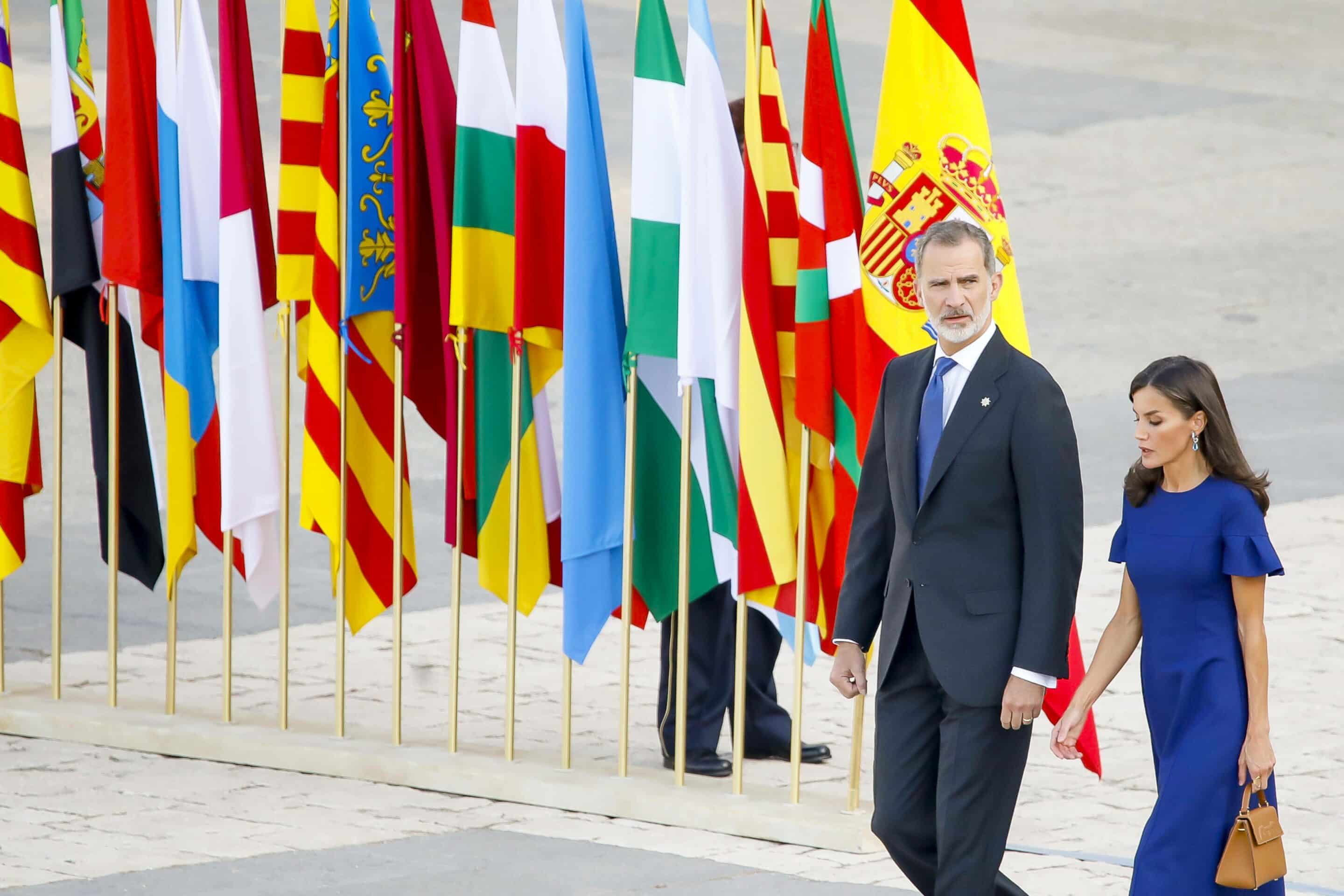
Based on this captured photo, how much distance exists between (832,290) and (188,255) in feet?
8.87

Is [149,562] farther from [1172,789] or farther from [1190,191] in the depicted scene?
[1190,191]

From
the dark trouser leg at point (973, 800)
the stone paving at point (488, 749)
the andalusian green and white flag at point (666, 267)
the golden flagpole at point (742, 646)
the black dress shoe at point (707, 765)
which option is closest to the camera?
the dark trouser leg at point (973, 800)

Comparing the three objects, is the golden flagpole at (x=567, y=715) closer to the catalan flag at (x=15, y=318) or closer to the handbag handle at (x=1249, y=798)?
the catalan flag at (x=15, y=318)

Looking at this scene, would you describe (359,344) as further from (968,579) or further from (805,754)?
(968,579)

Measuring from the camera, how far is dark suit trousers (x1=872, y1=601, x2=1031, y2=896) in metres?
4.86

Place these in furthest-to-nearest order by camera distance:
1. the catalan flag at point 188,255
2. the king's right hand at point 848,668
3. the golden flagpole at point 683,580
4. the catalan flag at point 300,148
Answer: the catalan flag at point 188,255 → the catalan flag at point 300,148 → the golden flagpole at point 683,580 → the king's right hand at point 848,668

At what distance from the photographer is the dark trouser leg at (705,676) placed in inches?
290

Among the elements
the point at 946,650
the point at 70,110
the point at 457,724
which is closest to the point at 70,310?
the point at 70,110

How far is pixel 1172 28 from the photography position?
2720 centimetres

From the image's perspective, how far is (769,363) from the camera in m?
6.77

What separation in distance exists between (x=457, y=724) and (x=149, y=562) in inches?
59.0

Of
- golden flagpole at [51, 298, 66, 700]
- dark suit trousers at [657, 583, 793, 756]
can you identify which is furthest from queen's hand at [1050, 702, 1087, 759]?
golden flagpole at [51, 298, 66, 700]

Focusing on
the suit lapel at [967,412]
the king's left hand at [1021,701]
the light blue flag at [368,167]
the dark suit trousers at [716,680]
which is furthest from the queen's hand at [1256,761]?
the light blue flag at [368,167]

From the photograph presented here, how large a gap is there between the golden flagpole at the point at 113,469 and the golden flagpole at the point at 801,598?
291 centimetres
